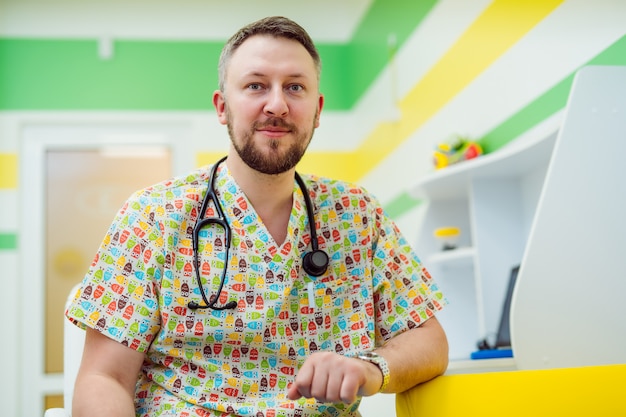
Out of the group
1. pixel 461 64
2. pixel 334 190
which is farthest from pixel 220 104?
pixel 461 64

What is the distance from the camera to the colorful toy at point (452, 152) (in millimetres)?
2713

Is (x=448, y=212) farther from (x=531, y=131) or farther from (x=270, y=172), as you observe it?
(x=270, y=172)

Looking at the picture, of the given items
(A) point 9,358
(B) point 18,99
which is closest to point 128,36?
(B) point 18,99

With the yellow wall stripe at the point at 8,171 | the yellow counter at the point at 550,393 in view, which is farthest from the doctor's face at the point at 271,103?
the yellow wall stripe at the point at 8,171

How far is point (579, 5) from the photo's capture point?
2072 mm

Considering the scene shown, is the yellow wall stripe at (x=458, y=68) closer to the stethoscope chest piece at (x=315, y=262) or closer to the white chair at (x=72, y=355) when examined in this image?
the stethoscope chest piece at (x=315, y=262)

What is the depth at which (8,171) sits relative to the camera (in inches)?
172

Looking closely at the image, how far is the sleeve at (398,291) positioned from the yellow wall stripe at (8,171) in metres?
3.35

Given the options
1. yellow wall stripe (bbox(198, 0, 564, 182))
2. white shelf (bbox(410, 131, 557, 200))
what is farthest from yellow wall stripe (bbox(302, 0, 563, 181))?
white shelf (bbox(410, 131, 557, 200))

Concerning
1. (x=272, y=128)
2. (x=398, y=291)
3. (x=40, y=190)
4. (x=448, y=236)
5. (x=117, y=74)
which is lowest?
(x=398, y=291)

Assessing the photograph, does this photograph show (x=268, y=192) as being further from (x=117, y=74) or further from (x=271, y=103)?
(x=117, y=74)

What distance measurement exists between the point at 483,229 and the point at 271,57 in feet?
4.13

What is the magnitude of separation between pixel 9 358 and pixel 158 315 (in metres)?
3.21

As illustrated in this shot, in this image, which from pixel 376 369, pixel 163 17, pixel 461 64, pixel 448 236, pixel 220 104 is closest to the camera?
pixel 376 369
